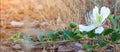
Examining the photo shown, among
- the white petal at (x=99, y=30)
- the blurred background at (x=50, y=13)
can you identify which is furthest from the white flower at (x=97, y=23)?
the blurred background at (x=50, y=13)

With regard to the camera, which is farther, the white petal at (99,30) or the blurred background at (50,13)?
A: the blurred background at (50,13)

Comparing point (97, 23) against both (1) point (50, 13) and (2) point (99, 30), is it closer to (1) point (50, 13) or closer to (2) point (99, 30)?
(2) point (99, 30)

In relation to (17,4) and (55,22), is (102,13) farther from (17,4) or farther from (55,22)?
(17,4)

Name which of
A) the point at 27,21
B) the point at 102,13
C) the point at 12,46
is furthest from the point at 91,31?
the point at 12,46

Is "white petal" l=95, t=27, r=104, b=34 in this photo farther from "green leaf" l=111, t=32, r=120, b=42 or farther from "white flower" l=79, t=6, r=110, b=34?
"green leaf" l=111, t=32, r=120, b=42

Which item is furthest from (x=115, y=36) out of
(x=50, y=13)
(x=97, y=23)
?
(x=50, y=13)

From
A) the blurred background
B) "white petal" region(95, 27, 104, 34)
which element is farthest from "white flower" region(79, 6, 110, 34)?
the blurred background

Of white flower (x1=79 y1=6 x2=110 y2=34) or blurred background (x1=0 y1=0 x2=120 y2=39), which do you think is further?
blurred background (x1=0 y1=0 x2=120 y2=39)

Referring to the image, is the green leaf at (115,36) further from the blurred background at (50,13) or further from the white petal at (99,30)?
the blurred background at (50,13)
